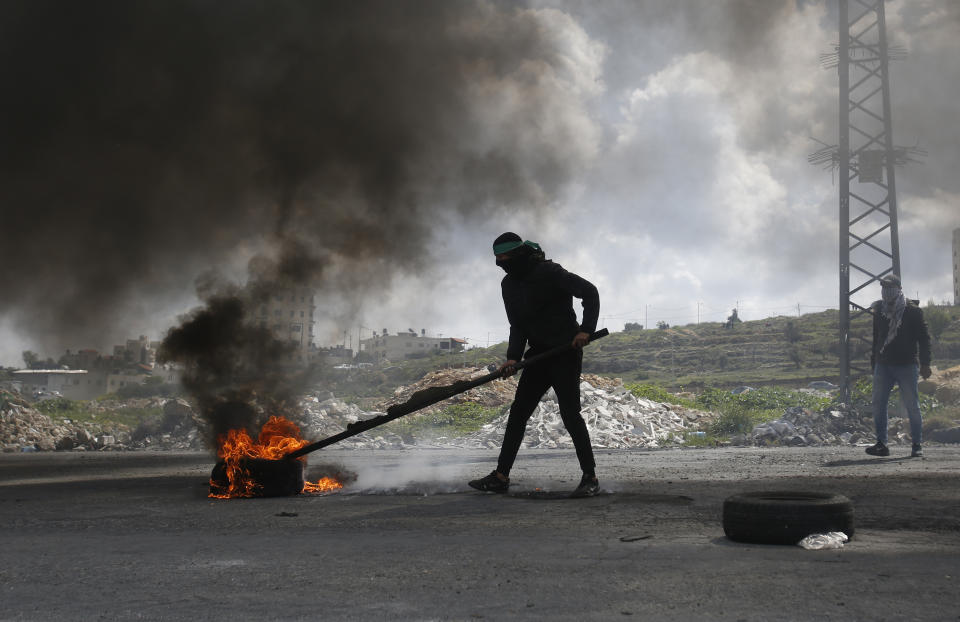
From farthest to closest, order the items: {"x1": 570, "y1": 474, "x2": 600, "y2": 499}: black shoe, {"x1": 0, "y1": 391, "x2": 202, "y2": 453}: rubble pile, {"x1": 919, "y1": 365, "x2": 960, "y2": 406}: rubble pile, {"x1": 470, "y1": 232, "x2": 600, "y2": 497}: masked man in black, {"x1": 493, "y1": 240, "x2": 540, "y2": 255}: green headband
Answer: {"x1": 919, "y1": 365, "x2": 960, "y2": 406}: rubble pile < {"x1": 0, "y1": 391, "x2": 202, "y2": 453}: rubble pile < {"x1": 493, "y1": 240, "x2": 540, "y2": 255}: green headband < {"x1": 470, "y1": 232, "x2": 600, "y2": 497}: masked man in black < {"x1": 570, "y1": 474, "x2": 600, "y2": 499}: black shoe

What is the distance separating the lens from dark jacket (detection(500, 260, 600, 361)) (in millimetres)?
5992

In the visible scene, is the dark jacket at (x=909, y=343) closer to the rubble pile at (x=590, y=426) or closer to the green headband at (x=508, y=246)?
the green headband at (x=508, y=246)

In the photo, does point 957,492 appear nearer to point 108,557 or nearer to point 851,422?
point 108,557

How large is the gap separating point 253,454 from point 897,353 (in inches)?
313

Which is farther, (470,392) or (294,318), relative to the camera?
(470,392)

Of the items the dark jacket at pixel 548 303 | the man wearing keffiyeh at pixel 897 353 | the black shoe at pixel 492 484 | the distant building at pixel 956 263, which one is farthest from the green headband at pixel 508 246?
the distant building at pixel 956 263

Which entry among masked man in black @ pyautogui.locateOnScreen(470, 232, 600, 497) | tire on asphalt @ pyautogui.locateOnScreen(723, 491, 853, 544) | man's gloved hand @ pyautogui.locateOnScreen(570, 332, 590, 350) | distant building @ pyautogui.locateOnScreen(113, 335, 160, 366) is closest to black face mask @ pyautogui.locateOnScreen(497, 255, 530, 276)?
masked man in black @ pyautogui.locateOnScreen(470, 232, 600, 497)

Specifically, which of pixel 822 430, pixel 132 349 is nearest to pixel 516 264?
pixel 822 430

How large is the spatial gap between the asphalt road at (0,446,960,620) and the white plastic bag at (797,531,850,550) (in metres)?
0.05

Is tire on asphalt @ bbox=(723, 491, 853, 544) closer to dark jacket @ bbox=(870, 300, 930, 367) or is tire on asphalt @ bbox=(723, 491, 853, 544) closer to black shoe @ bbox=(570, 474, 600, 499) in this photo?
black shoe @ bbox=(570, 474, 600, 499)

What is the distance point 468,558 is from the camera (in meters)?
3.32

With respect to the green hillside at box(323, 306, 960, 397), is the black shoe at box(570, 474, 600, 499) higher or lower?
lower

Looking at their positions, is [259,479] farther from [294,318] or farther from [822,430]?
[822,430]

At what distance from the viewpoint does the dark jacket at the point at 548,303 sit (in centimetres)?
599
